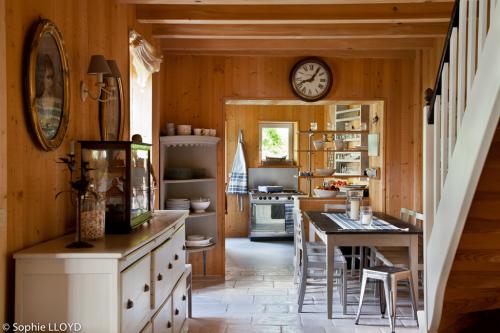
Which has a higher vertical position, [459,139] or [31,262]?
[459,139]

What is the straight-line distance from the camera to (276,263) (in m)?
6.23

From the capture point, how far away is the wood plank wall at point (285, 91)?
17.8 ft

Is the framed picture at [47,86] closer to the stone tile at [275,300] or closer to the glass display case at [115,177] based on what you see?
the glass display case at [115,177]

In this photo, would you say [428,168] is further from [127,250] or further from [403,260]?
[127,250]

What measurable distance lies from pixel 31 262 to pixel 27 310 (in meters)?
0.19

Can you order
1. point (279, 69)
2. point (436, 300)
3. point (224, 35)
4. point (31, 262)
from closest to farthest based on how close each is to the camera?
point (31, 262) < point (436, 300) < point (224, 35) < point (279, 69)

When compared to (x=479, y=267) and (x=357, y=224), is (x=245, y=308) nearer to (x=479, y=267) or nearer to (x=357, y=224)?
(x=357, y=224)

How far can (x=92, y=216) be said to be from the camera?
89.1 inches

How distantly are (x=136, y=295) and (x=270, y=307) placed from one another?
2399 mm

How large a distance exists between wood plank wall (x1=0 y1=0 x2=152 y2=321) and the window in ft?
17.7

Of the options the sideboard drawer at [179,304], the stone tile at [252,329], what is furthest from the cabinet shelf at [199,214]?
the sideboard drawer at [179,304]

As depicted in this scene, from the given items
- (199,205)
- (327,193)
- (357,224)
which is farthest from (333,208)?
(199,205)

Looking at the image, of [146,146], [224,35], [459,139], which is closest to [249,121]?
[224,35]

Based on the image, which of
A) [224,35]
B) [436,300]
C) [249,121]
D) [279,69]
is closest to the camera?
[436,300]
